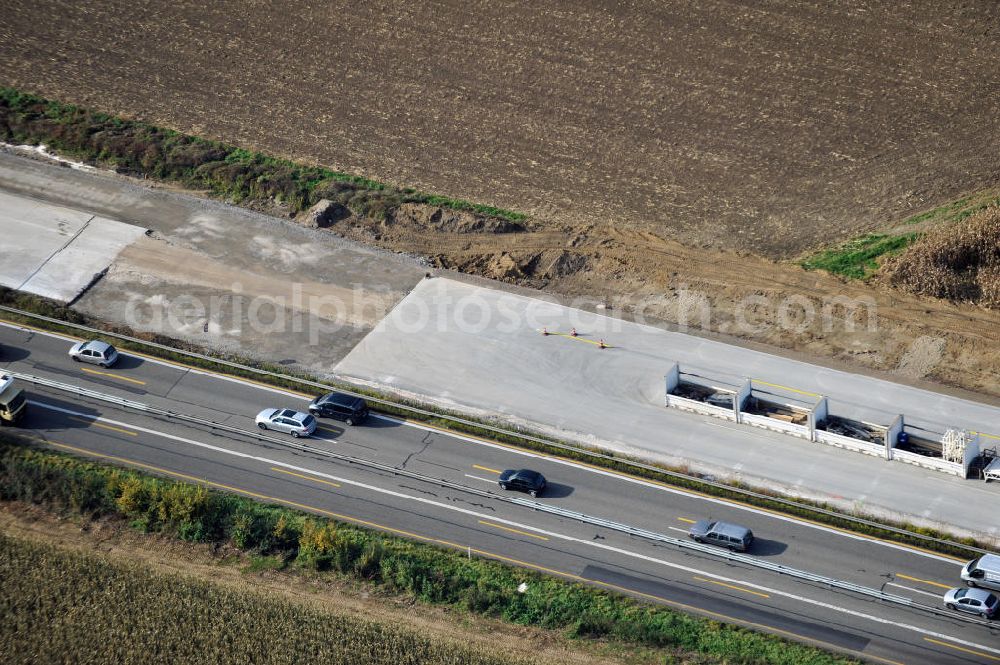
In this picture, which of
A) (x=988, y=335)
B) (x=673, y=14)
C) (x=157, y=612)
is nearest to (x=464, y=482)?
(x=157, y=612)

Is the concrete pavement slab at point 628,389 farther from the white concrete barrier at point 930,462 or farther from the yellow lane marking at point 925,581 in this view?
the yellow lane marking at point 925,581

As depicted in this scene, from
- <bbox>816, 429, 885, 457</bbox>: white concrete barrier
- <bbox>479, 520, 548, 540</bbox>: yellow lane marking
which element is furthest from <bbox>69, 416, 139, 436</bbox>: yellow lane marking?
<bbox>816, 429, 885, 457</bbox>: white concrete barrier

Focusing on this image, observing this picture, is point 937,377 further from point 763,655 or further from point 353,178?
point 353,178

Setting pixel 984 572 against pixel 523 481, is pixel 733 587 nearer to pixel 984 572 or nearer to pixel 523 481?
pixel 984 572

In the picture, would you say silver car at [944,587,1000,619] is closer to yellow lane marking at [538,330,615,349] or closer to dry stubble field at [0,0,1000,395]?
dry stubble field at [0,0,1000,395]

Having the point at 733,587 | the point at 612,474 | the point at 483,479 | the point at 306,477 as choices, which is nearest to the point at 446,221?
the point at 483,479

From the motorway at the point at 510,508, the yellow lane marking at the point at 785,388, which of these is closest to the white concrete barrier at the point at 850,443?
the yellow lane marking at the point at 785,388
